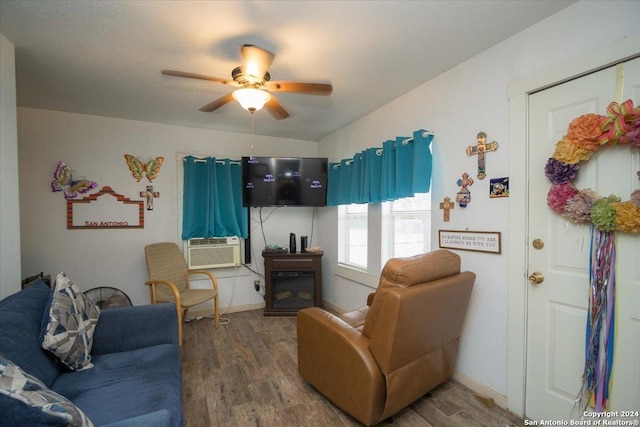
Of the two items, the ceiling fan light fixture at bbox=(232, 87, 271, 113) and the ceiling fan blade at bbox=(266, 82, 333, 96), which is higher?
the ceiling fan blade at bbox=(266, 82, 333, 96)

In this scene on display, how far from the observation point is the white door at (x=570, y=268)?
4.50 feet

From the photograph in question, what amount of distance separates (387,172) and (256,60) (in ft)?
5.04

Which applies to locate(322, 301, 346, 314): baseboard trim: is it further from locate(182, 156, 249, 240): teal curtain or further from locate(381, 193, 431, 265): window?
locate(182, 156, 249, 240): teal curtain

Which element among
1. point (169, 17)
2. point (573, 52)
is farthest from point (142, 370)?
point (573, 52)

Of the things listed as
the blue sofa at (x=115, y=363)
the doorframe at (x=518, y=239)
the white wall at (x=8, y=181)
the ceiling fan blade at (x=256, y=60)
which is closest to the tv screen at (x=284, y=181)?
the ceiling fan blade at (x=256, y=60)

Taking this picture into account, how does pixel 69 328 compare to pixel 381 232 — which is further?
pixel 381 232

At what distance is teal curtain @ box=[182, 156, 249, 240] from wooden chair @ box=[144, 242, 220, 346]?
290mm

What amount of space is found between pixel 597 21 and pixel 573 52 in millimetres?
148

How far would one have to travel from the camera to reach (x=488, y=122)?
1.96 m

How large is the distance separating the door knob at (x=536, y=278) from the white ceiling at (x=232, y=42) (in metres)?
1.51

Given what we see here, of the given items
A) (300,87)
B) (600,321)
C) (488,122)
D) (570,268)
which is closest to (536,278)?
(570,268)

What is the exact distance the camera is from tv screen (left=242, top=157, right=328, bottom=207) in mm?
3547

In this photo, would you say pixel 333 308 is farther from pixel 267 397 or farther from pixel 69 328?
pixel 69 328

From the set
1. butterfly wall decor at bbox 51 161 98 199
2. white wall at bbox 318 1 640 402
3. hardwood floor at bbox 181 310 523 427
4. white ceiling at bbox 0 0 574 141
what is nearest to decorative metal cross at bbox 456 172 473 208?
white wall at bbox 318 1 640 402
